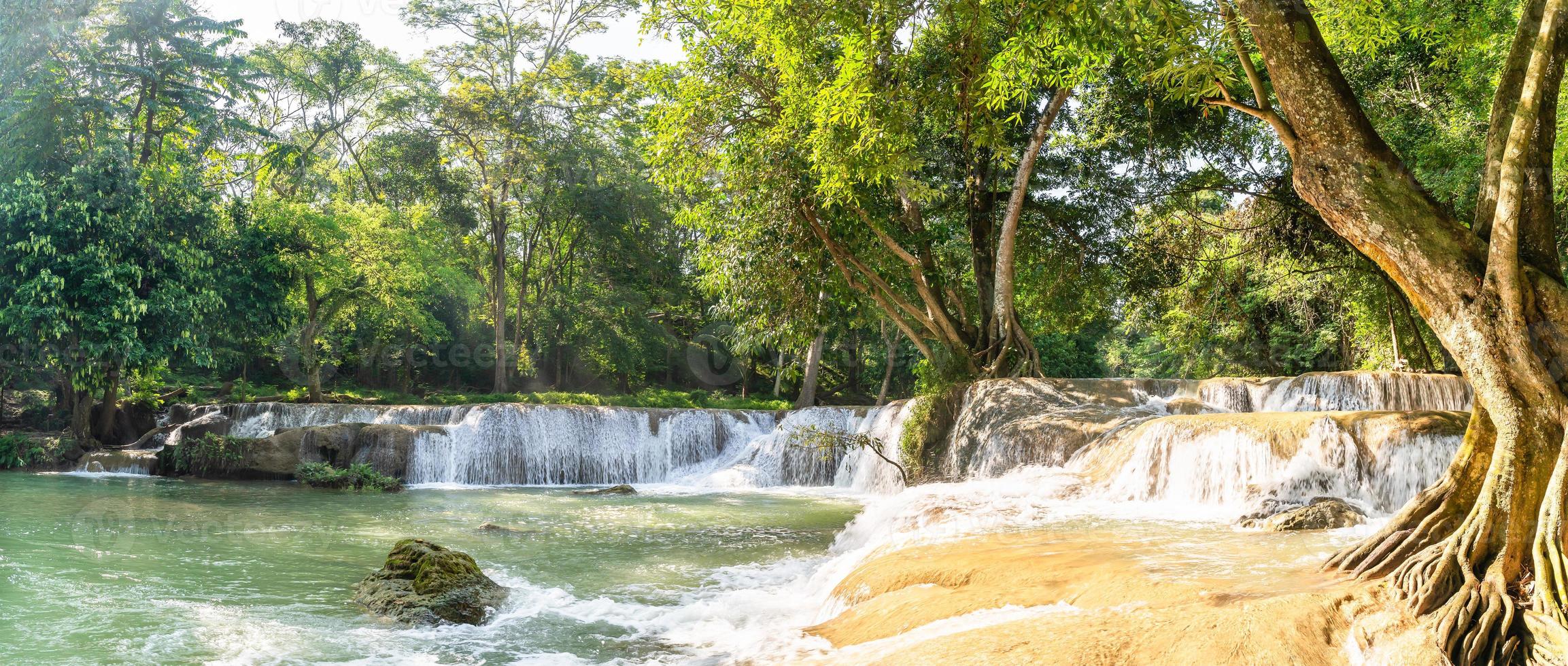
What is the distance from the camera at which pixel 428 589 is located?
718cm

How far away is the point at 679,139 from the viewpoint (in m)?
13.9

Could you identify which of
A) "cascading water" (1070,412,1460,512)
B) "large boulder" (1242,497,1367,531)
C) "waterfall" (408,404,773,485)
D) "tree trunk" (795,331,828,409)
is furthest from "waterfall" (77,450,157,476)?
"large boulder" (1242,497,1367,531)

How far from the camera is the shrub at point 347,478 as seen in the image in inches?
680

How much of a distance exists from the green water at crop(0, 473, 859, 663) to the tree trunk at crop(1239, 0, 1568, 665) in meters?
3.71

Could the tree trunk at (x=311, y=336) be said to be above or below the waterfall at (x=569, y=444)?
above

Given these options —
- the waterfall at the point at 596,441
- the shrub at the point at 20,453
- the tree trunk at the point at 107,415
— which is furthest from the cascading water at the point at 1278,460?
the tree trunk at the point at 107,415

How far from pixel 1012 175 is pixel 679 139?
255 inches

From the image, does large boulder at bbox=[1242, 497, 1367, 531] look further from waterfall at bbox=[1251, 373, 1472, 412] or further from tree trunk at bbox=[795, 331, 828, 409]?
tree trunk at bbox=[795, 331, 828, 409]

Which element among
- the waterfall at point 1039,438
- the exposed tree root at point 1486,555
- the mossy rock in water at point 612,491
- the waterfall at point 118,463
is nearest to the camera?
the exposed tree root at point 1486,555

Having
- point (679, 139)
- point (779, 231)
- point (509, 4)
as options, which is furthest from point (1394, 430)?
point (509, 4)

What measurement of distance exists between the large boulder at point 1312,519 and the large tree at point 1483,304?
2548mm

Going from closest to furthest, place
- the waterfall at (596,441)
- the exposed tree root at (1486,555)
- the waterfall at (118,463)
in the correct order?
the exposed tree root at (1486,555) < the waterfall at (118,463) < the waterfall at (596,441)

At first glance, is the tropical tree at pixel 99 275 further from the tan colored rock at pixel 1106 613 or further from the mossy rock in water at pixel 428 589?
the tan colored rock at pixel 1106 613
